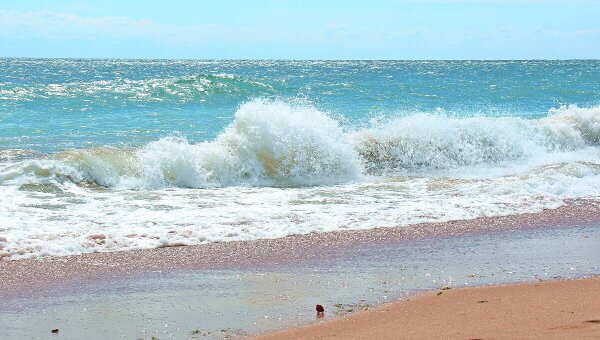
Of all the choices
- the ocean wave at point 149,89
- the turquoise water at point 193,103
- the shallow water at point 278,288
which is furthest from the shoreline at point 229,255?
the ocean wave at point 149,89

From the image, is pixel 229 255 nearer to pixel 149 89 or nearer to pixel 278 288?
pixel 278 288

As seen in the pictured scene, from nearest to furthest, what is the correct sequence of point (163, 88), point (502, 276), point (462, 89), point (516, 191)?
point (502, 276) < point (516, 191) < point (163, 88) < point (462, 89)

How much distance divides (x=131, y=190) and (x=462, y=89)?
29.9 meters

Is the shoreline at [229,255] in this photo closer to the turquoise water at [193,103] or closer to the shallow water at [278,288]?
the shallow water at [278,288]

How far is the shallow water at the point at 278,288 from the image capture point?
5.07 metres

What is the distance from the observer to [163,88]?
2792cm

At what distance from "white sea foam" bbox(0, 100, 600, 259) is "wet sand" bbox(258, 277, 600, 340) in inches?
110

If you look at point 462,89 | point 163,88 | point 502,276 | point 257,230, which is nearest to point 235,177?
point 257,230

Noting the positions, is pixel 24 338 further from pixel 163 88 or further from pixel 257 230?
pixel 163 88

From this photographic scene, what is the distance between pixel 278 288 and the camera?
5.96 m

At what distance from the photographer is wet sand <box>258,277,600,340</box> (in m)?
4.57

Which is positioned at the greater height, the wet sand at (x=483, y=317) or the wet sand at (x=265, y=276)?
the wet sand at (x=483, y=317)

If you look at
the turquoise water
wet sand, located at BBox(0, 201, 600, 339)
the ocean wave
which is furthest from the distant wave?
the ocean wave

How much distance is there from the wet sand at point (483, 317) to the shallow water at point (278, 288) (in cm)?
25
